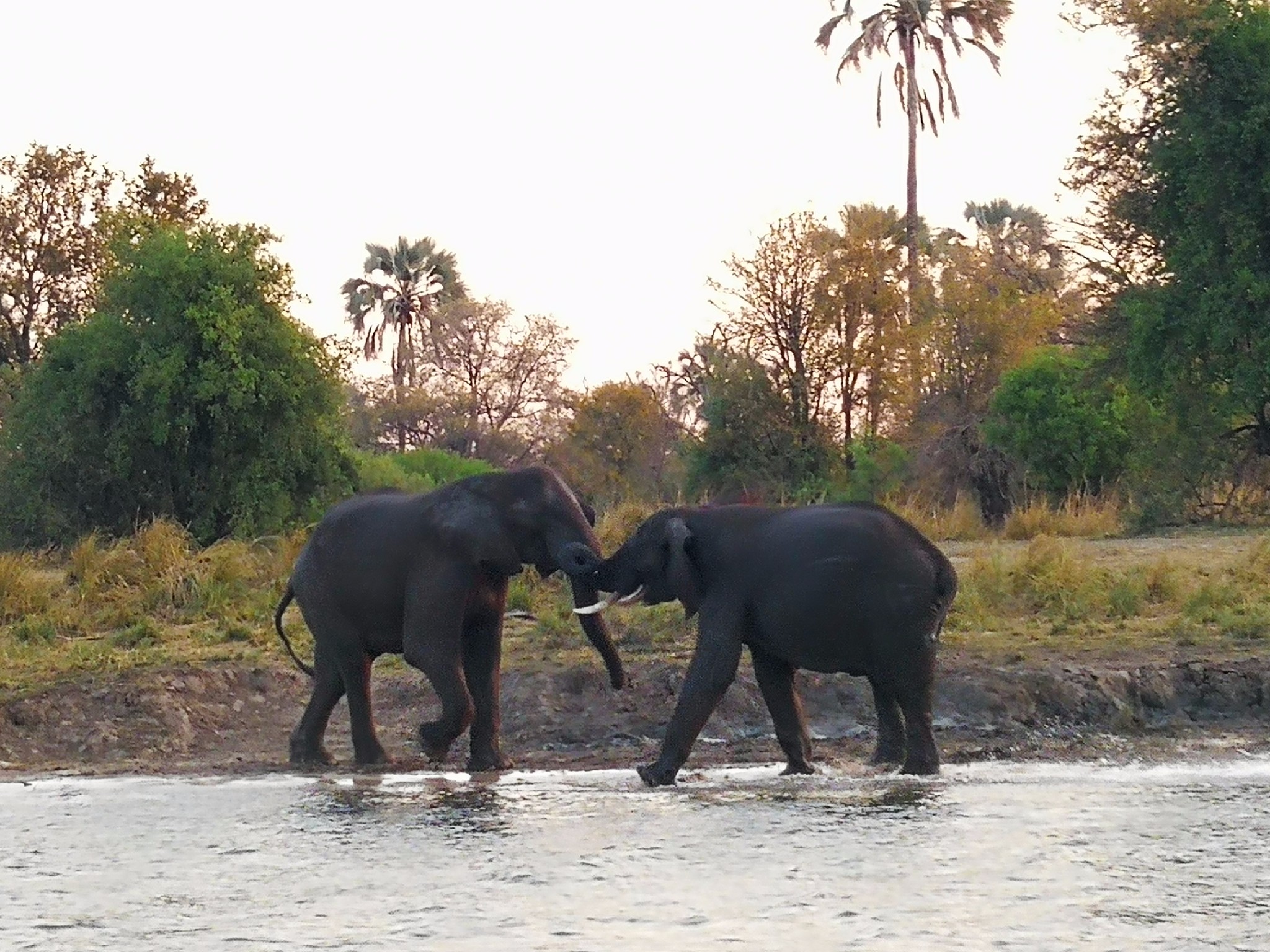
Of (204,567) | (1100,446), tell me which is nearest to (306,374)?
(204,567)

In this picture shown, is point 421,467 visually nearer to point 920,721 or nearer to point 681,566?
point 681,566

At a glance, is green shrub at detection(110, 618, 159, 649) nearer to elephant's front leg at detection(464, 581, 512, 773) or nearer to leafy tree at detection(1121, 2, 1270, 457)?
elephant's front leg at detection(464, 581, 512, 773)

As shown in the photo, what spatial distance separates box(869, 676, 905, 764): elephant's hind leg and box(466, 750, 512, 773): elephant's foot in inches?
85.6

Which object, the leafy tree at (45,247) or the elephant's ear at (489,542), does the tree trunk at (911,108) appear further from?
the elephant's ear at (489,542)

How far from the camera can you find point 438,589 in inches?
500

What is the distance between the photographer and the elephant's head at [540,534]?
12.7m

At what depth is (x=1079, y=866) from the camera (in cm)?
896

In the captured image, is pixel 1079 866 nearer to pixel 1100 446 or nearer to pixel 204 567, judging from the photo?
pixel 204 567

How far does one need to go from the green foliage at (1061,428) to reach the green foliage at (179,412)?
1286 centimetres

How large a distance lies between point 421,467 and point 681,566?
39602mm

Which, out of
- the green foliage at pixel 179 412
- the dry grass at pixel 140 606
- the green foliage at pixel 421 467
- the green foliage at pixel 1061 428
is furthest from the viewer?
the green foliage at pixel 421 467

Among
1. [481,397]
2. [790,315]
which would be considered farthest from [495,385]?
[790,315]

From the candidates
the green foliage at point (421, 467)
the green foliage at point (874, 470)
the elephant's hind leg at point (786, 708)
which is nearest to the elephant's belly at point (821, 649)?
the elephant's hind leg at point (786, 708)

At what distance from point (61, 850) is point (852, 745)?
5.55m
